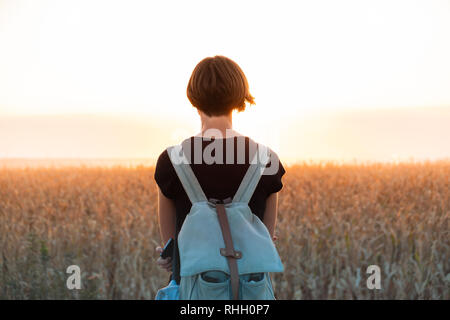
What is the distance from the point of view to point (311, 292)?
475 centimetres

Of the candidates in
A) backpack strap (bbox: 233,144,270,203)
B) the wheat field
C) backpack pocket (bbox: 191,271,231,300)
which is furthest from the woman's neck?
the wheat field

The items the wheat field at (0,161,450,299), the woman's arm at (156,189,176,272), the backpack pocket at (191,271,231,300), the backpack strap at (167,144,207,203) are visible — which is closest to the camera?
the backpack pocket at (191,271,231,300)

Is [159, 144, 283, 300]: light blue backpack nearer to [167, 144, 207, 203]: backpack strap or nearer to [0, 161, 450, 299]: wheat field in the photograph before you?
[167, 144, 207, 203]: backpack strap

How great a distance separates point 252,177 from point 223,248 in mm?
314

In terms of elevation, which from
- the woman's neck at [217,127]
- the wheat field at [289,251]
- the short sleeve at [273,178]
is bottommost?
the wheat field at [289,251]

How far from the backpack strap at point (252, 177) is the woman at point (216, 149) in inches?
1.0

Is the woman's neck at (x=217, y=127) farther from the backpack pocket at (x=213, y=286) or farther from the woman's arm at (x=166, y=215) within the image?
the backpack pocket at (x=213, y=286)

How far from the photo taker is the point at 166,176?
1822 millimetres

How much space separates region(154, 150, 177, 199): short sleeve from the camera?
1.81 meters

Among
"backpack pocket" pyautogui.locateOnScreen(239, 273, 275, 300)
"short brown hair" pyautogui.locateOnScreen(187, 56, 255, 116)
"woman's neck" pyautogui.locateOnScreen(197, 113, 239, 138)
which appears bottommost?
"backpack pocket" pyautogui.locateOnScreen(239, 273, 275, 300)

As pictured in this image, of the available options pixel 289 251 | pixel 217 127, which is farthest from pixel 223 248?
pixel 289 251

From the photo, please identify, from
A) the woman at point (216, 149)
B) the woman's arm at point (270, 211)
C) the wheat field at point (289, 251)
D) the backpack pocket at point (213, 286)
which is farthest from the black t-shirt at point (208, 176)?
the wheat field at point (289, 251)

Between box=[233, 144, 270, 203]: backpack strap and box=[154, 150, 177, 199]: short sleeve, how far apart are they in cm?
27

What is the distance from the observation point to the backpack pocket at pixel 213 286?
1645 mm
